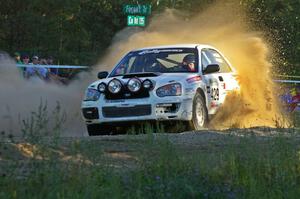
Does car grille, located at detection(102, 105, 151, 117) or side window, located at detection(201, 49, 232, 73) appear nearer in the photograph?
car grille, located at detection(102, 105, 151, 117)

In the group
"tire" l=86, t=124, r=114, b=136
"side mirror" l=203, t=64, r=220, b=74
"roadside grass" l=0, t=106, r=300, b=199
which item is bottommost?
"roadside grass" l=0, t=106, r=300, b=199

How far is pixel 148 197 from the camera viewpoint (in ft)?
18.4

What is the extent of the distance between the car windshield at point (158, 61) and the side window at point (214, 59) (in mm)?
196

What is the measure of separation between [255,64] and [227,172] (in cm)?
825

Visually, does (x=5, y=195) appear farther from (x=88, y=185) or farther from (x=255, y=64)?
(x=255, y=64)

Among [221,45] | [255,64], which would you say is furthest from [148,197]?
[221,45]

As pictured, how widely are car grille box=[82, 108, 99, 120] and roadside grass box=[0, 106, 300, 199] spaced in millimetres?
3548

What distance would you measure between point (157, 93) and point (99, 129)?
117cm

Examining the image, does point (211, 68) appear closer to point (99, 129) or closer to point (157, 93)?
point (157, 93)

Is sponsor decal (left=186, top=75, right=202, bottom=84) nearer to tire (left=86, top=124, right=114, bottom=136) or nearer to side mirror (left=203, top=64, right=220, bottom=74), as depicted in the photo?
side mirror (left=203, top=64, right=220, bottom=74)

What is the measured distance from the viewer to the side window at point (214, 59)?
40.7 ft

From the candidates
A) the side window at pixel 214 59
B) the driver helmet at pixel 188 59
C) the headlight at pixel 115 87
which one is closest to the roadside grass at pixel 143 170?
the headlight at pixel 115 87

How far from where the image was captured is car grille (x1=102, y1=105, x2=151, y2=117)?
35.9ft

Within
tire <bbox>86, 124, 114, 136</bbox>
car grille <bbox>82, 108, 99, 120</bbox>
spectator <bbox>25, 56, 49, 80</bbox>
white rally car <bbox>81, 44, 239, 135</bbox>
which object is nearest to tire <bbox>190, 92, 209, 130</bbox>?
white rally car <bbox>81, 44, 239, 135</bbox>
